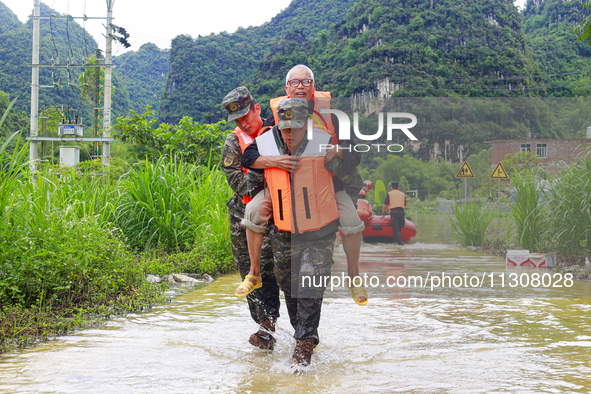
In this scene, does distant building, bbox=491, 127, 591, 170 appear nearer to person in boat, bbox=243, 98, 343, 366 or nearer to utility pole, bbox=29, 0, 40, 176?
person in boat, bbox=243, 98, 343, 366

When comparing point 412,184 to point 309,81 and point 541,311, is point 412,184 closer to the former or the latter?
point 309,81

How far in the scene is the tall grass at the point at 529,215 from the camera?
5914 mm

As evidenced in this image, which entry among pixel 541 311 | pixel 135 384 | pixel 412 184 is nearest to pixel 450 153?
pixel 412 184

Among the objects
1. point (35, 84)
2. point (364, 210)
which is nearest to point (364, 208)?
point (364, 210)

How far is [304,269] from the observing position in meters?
3.37

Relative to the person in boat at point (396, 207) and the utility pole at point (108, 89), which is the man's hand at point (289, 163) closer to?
the person in boat at point (396, 207)

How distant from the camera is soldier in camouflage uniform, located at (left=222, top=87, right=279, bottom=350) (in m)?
3.96

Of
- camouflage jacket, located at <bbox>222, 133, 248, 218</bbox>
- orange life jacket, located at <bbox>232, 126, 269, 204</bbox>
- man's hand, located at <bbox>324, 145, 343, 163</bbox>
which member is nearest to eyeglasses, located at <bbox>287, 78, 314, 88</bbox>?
man's hand, located at <bbox>324, 145, 343, 163</bbox>

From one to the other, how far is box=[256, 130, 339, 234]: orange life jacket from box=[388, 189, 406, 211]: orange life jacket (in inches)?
36.6

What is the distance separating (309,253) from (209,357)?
3.36ft

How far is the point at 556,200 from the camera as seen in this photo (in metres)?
7.09

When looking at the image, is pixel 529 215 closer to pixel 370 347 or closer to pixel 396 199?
pixel 396 199

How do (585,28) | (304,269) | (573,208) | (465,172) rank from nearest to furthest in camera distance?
(304,269) < (465,172) < (573,208) < (585,28)

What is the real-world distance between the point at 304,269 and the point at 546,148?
2.78 metres
